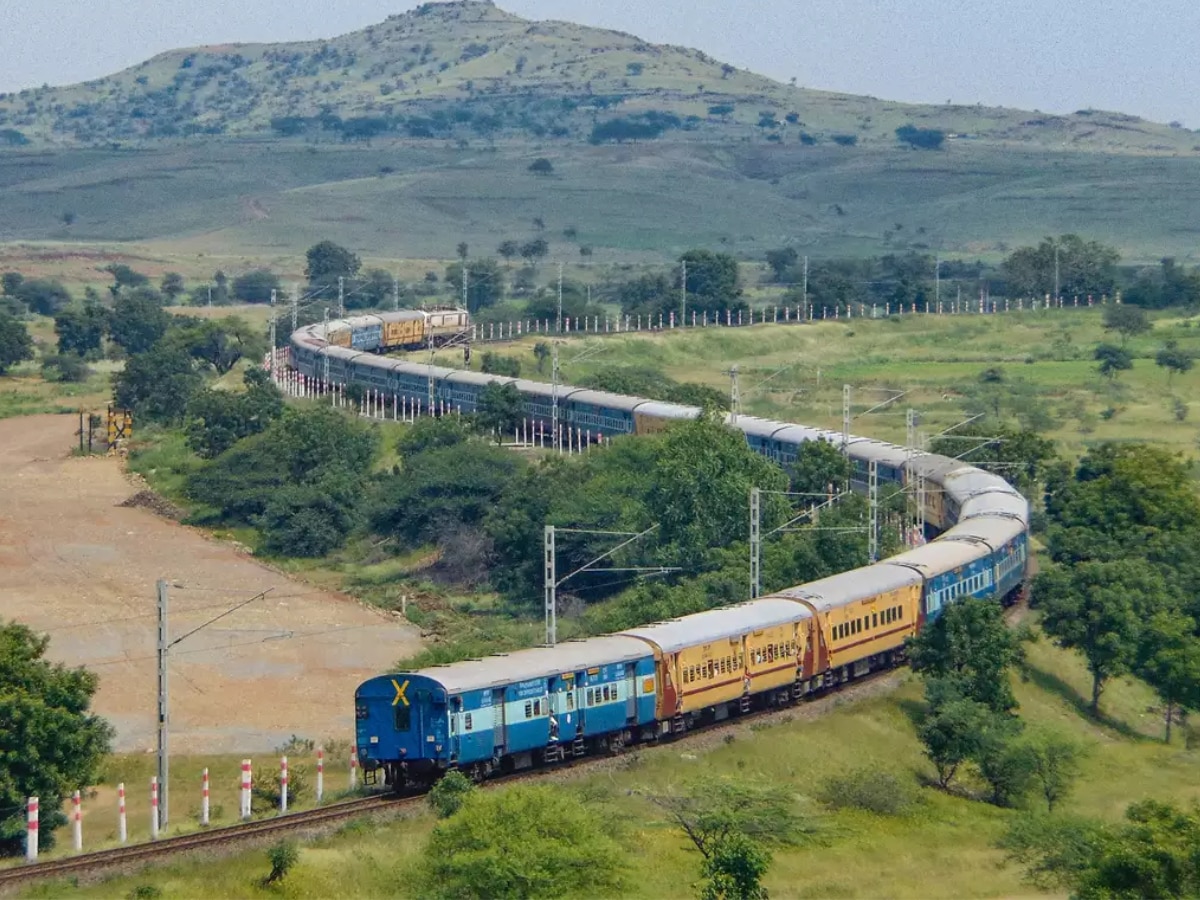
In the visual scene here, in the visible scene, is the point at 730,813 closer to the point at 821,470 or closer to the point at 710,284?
the point at 821,470

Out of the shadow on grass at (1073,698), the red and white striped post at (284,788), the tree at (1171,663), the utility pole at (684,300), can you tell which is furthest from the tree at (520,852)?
the utility pole at (684,300)

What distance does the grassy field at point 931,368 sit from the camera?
93188 millimetres

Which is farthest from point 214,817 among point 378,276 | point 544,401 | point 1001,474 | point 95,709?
point 378,276

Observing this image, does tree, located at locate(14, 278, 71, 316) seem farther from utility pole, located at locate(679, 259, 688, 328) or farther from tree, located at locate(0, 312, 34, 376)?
utility pole, located at locate(679, 259, 688, 328)

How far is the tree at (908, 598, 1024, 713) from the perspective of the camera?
43.2 metres

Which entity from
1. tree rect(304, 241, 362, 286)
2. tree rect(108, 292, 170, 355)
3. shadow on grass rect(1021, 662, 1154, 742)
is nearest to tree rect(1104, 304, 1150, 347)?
tree rect(108, 292, 170, 355)

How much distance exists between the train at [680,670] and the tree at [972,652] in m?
1.47

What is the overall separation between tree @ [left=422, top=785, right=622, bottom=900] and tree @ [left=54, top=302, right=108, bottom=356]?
99276mm

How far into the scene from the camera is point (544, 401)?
283ft

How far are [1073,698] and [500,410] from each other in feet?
127

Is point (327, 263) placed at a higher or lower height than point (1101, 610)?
higher

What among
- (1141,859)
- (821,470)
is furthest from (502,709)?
(821,470)

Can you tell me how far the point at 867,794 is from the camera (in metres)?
37.0

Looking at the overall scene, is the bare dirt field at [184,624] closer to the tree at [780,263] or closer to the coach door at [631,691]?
the coach door at [631,691]
